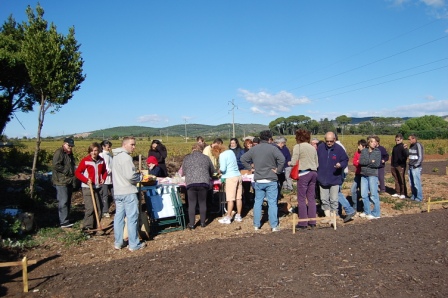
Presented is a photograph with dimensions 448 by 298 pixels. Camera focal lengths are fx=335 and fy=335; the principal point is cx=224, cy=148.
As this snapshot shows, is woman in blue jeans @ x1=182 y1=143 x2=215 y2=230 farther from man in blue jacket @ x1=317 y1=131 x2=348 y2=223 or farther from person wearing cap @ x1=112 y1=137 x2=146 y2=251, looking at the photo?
man in blue jacket @ x1=317 y1=131 x2=348 y2=223

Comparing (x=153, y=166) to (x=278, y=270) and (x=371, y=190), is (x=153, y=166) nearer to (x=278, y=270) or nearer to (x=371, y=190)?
(x=278, y=270)

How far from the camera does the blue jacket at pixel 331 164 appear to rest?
6.88m

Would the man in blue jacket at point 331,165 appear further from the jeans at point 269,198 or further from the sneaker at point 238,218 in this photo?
the sneaker at point 238,218

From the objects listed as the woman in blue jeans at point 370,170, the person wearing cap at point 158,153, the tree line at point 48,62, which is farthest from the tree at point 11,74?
the woman in blue jeans at point 370,170

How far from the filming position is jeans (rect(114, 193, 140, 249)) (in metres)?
5.99

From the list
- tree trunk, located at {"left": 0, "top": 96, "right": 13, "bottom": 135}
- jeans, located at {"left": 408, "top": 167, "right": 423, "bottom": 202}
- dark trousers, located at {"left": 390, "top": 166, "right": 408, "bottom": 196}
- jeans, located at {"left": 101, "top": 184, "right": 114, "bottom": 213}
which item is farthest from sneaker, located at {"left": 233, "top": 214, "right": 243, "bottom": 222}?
tree trunk, located at {"left": 0, "top": 96, "right": 13, "bottom": 135}

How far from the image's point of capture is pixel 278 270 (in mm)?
4551

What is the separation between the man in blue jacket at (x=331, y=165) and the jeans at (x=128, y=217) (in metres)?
3.78

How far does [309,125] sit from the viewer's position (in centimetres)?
8981

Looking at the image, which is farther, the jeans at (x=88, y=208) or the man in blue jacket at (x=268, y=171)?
the jeans at (x=88, y=208)

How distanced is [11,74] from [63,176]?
10916 millimetres

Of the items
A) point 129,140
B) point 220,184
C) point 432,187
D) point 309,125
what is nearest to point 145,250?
point 129,140

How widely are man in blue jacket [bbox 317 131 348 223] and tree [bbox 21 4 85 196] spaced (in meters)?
6.95

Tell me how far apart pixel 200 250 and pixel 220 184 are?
3037mm
